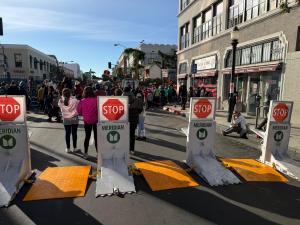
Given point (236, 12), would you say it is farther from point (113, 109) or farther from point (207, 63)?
point (113, 109)

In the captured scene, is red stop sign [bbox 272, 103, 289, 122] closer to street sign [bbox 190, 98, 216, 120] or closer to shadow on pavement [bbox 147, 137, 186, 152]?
street sign [bbox 190, 98, 216, 120]

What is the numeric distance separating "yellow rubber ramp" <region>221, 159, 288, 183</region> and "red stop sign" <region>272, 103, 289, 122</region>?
4.12 feet

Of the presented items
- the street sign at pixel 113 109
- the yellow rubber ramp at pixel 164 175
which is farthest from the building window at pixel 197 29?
the street sign at pixel 113 109

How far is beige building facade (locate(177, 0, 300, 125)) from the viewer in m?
13.1

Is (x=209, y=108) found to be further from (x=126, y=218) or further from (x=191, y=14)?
(x=191, y=14)

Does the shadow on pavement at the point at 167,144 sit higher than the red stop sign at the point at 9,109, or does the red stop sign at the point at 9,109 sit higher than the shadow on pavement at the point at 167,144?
the red stop sign at the point at 9,109

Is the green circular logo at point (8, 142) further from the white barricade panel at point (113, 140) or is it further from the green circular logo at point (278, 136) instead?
the green circular logo at point (278, 136)

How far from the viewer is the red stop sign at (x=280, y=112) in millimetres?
7004

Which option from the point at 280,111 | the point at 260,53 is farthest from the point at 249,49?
the point at 280,111

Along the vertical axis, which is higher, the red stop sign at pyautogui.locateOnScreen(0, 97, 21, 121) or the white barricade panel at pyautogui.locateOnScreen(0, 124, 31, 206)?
the red stop sign at pyautogui.locateOnScreen(0, 97, 21, 121)

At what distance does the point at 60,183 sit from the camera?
5.61 meters

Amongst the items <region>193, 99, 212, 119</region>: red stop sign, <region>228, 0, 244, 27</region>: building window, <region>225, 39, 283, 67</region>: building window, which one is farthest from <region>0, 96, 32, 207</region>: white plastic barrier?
<region>228, 0, 244, 27</region>: building window

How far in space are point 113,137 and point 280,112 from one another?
4273mm

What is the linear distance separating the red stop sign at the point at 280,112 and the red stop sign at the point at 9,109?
6010mm
